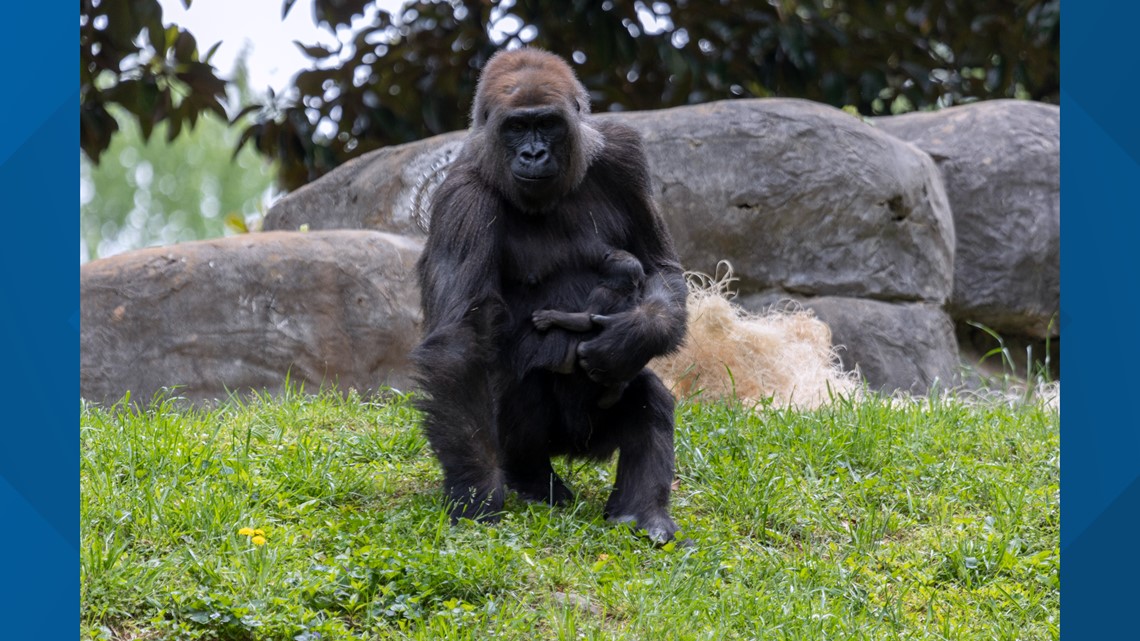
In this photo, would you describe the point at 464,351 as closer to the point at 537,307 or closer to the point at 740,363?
the point at 537,307

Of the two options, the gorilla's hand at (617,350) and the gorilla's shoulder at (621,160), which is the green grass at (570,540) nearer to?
the gorilla's hand at (617,350)

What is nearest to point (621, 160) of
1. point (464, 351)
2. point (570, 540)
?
point (464, 351)

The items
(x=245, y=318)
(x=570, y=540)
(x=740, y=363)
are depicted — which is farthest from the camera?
(x=740, y=363)

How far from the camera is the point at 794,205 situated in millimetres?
7035

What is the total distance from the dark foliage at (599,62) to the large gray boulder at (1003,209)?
0.66m

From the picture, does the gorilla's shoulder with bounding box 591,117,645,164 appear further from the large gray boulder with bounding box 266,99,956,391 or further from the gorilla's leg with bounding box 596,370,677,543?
the large gray boulder with bounding box 266,99,956,391

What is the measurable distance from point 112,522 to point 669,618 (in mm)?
1610

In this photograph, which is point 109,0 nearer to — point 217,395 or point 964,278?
point 217,395

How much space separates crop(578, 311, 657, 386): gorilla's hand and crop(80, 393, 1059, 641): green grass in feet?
1.51

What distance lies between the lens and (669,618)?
3.30 m

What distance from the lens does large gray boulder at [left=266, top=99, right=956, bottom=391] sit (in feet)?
23.0

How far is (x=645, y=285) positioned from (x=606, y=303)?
18 centimetres

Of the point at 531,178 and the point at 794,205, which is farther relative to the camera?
the point at 794,205

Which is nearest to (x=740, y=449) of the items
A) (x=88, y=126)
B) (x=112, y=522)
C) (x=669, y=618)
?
(x=669, y=618)
